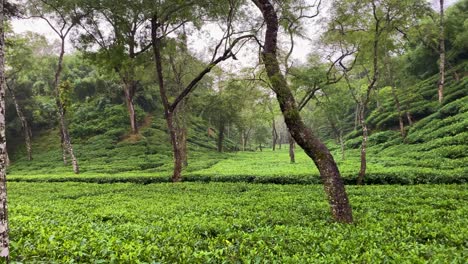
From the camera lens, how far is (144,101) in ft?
162

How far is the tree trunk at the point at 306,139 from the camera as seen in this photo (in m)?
7.34

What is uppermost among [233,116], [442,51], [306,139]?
[442,51]

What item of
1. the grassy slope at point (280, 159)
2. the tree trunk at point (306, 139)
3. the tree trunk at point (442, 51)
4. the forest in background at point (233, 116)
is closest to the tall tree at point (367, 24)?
the forest in background at point (233, 116)

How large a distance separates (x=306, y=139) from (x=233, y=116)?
32.6 metres

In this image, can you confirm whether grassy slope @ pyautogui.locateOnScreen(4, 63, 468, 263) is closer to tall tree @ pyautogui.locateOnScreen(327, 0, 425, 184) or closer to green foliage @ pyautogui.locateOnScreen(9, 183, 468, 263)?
green foliage @ pyautogui.locateOnScreen(9, 183, 468, 263)

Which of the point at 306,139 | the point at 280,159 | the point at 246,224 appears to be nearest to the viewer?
the point at 246,224

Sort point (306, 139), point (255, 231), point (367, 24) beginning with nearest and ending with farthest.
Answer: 1. point (255, 231)
2. point (306, 139)
3. point (367, 24)

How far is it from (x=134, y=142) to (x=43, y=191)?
2192 cm

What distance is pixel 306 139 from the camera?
770 centimetres

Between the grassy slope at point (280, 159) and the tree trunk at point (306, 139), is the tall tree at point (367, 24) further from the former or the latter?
the tree trunk at point (306, 139)

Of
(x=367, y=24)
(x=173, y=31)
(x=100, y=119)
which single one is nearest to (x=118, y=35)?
(x=173, y=31)

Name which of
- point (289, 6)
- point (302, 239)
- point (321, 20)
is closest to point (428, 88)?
point (321, 20)

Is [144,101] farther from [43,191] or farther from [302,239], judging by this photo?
[302,239]

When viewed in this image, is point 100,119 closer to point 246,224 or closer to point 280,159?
point 280,159
